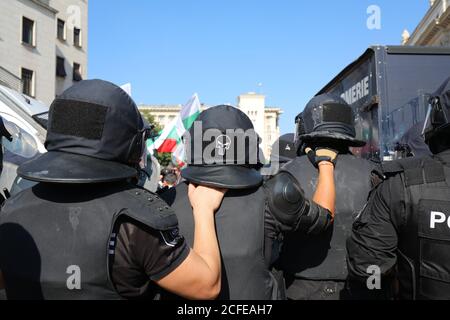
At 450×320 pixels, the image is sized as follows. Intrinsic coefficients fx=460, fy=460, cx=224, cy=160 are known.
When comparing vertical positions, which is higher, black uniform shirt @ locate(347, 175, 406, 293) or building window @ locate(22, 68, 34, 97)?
building window @ locate(22, 68, 34, 97)

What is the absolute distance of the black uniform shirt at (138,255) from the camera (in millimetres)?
1569

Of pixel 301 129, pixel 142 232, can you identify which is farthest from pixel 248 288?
pixel 301 129

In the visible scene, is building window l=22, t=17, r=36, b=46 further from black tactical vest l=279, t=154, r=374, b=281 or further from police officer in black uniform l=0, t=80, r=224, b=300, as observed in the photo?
police officer in black uniform l=0, t=80, r=224, b=300

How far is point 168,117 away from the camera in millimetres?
101312

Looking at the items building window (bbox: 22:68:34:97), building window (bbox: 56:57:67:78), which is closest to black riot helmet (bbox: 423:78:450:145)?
building window (bbox: 22:68:34:97)

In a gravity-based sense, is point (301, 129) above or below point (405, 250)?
above

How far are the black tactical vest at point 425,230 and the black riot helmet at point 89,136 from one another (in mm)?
1231

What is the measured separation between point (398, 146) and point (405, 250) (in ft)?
10.9

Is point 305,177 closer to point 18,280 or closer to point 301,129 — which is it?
point 301,129

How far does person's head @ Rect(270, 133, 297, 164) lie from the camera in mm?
6270

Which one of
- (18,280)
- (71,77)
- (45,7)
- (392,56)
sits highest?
(45,7)

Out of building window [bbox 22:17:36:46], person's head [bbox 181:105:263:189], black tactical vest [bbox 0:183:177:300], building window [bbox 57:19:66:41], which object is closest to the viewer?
black tactical vest [bbox 0:183:177:300]

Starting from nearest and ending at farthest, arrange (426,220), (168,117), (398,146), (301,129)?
(426,220)
(301,129)
(398,146)
(168,117)

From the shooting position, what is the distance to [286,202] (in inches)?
79.9
